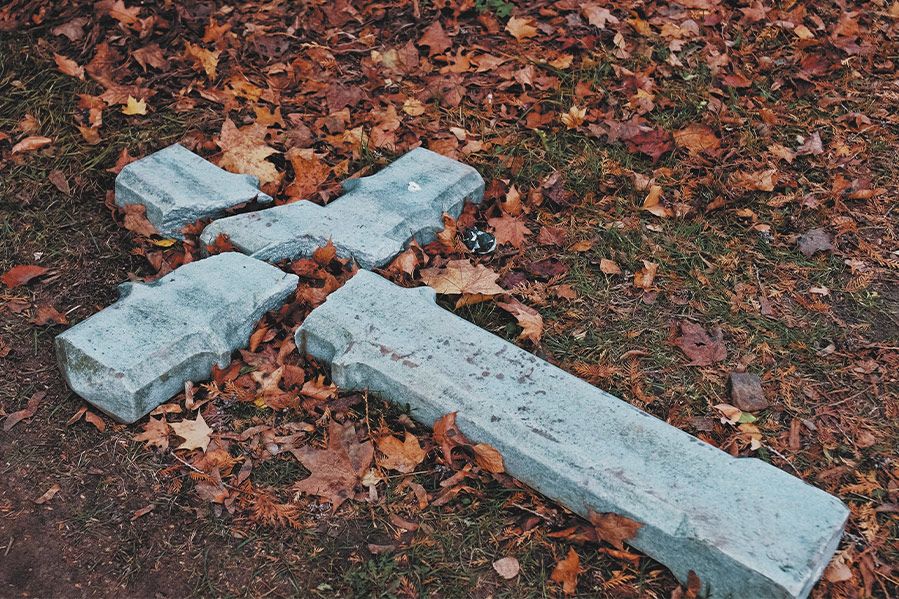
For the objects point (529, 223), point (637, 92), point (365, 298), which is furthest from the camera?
point (637, 92)

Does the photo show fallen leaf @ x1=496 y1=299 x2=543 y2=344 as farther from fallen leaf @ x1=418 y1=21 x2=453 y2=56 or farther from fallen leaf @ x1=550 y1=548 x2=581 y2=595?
fallen leaf @ x1=418 y1=21 x2=453 y2=56

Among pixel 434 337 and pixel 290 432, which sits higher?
pixel 434 337

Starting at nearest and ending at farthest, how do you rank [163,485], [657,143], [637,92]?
1. [163,485]
2. [657,143]
3. [637,92]

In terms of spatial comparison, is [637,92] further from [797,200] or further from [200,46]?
[200,46]

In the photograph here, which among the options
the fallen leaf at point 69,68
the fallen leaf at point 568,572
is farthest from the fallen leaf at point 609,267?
the fallen leaf at point 69,68

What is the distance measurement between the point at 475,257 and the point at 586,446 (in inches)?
48.9

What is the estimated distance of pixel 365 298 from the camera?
320cm

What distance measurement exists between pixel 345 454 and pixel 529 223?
4.83 ft

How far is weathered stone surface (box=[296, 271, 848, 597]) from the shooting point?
244 centimetres

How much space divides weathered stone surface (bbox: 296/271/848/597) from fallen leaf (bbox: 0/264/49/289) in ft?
4.10

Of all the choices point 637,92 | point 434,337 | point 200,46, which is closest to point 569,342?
point 434,337

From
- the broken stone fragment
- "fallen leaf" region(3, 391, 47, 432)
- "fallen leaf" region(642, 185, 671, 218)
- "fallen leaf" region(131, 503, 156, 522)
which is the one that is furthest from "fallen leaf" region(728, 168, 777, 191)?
"fallen leaf" region(3, 391, 47, 432)

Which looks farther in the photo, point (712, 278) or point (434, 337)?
point (712, 278)

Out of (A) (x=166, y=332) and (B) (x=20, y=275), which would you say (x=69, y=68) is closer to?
(B) (x=20, y=275)
